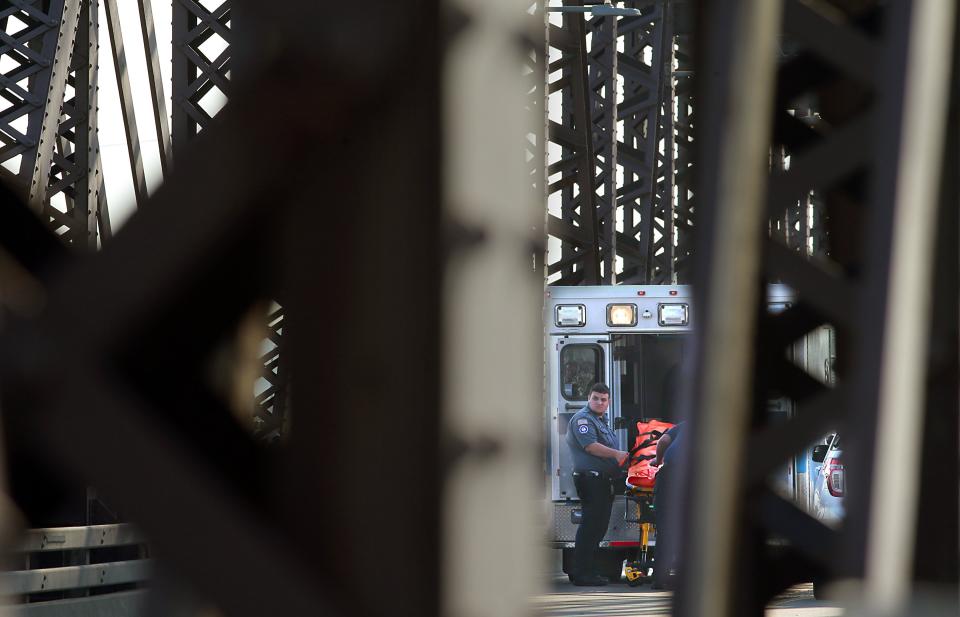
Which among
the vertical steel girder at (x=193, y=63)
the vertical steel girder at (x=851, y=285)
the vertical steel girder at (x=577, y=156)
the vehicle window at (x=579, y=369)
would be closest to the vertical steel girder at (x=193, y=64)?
the vertical steel girder at (x=193, y=63)

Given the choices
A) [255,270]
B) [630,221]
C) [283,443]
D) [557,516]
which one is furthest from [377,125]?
[630,221]

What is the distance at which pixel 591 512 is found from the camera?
17203 millimetres

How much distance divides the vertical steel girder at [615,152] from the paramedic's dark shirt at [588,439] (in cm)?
290

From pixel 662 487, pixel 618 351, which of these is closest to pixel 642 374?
pixel 618 351

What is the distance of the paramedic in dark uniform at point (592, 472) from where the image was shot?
16453mm

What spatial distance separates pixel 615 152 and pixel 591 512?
20.0ft

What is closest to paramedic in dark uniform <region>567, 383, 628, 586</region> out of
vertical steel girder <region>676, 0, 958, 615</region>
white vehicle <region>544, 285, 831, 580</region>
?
white vehicle <region>544, 285, 831, 580</region>

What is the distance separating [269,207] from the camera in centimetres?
175

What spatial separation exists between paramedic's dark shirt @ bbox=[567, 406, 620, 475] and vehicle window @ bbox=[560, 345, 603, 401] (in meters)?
2.45

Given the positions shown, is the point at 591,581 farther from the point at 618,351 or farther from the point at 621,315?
the point at 621,315

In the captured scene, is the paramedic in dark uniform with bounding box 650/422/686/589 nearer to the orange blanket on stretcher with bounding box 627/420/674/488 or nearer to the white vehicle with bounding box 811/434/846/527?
the orange blanket on stretcher with bounding box 627/420/674/488

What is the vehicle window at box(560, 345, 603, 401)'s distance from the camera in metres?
19.3

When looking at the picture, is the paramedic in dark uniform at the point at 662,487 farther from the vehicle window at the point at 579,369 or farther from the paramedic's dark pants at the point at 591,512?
the vehicle window at the point at 579,369

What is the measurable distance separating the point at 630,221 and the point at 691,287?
24624 millimetres
